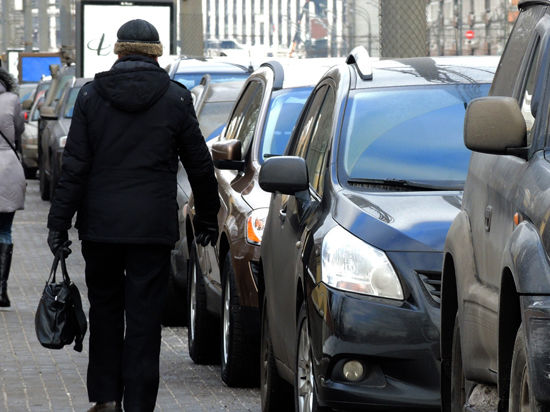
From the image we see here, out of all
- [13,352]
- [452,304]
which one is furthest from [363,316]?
[13,352]

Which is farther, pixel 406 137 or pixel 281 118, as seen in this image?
pixel 281 118

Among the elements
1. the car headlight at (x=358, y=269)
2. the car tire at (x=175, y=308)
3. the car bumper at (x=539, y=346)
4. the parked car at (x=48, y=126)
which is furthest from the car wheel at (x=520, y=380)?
the parked car at (x=48, y=126)

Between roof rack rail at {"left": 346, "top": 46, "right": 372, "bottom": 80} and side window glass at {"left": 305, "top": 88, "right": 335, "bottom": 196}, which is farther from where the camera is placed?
roof rack rail at {"left": 346, "top": 46, "right": 372, "bottom": 80}

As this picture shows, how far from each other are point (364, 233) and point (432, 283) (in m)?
0.34

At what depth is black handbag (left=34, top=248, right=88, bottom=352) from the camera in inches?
276

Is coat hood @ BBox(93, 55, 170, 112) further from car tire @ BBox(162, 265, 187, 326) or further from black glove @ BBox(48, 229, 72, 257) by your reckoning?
car tire @ BBox(162, 265, 187, 326)

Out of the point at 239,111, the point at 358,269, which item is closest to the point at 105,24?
the point at 239,111

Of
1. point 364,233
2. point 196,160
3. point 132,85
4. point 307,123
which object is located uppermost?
point 132,85

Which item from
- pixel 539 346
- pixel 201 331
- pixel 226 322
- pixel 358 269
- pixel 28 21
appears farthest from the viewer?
pixel 28 21

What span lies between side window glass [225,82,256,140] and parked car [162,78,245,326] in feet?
2.19

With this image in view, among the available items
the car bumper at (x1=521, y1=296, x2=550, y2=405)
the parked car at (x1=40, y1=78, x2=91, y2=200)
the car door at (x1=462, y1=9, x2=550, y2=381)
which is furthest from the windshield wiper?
the parked car at (x1=40, y1=78, x2=91, y2=200)

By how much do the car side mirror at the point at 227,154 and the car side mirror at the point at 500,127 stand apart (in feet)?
14.8

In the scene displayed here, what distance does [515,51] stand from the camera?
5359mm

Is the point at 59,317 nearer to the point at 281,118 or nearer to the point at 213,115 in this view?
the point at 281,118
